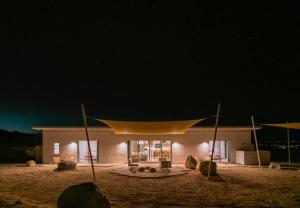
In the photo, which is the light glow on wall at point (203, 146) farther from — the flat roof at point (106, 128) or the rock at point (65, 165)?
the rock at point (65, 165)

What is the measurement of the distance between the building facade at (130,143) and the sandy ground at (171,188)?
367cm

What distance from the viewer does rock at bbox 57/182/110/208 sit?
6734mm

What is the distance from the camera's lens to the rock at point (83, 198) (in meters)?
6.73

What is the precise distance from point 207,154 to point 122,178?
23.0ft

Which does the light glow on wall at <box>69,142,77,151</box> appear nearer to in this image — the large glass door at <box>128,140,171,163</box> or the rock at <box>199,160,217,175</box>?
the large glass door at <box>128,140,171,163</box>

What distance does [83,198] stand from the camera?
6773 mm

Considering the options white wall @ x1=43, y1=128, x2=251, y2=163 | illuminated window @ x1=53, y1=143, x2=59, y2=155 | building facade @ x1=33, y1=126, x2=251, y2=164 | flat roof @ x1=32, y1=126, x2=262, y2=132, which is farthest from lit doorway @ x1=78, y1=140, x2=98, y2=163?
flat roof @ x1=32, y1=126, x2=262, y2=132

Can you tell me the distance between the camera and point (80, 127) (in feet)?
59.8

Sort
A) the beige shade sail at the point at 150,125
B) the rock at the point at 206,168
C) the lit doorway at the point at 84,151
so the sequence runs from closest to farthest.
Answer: the rock at the point at 206,168, the beige shade sail at the point at 150,125, the lit doorway at the point at 84,151

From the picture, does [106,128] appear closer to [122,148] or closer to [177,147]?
[122,148]

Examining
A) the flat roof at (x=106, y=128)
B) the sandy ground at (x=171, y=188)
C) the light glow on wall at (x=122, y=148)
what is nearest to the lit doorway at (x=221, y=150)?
the flat roof at (x=106, y=128)

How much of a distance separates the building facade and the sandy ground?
3671 mm

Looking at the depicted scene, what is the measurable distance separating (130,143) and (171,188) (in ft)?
27.4

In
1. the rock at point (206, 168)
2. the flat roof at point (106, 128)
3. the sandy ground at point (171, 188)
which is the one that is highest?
the flat roof at point (106, 128)
